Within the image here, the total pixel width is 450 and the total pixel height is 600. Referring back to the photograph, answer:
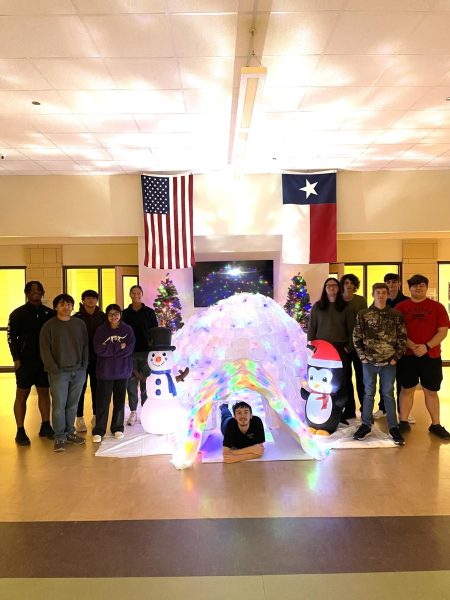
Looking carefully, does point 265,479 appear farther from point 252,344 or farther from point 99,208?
point 99,208

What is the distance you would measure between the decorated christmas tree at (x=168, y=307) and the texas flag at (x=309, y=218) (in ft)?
6.04

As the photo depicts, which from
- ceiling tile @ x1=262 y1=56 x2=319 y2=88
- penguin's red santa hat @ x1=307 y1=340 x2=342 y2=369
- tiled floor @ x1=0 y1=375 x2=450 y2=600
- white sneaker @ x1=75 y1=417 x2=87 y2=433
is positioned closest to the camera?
tiled floor @ x1=0 y1=375 x2=450 y2=600

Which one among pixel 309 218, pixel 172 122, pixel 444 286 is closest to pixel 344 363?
pixel 309 218

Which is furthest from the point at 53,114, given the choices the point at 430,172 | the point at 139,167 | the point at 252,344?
the point at 430,172

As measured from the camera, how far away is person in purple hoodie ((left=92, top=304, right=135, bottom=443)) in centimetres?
496

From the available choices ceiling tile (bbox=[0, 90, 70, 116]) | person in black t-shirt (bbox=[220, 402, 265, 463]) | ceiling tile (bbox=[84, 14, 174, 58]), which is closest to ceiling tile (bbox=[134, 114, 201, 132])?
ceiling tile (bbox=[0, 90, 70, 116])

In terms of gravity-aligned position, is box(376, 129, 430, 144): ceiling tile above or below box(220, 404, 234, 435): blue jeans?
above

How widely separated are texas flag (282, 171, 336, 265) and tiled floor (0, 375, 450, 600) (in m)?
3.57

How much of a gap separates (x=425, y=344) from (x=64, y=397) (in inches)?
146

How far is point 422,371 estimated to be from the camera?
197 inches

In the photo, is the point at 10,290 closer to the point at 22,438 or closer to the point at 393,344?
the point at 22,438

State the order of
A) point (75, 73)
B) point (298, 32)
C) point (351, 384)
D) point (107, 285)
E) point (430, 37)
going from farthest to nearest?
Answer: point (107, 285), point (351, 384), point (75, 73), point (430, 37), point (298, 32)

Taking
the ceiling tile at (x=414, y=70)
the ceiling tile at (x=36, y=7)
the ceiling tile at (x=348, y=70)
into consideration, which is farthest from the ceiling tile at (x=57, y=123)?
the ceiling tile at (x=414, y=70)

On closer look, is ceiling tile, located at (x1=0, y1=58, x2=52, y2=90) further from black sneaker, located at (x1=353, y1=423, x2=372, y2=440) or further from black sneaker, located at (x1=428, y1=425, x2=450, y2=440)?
black sneaker, located at (x1=428, y1=425, x2=450, y2=440)
